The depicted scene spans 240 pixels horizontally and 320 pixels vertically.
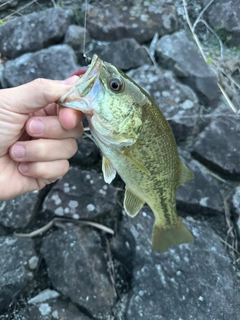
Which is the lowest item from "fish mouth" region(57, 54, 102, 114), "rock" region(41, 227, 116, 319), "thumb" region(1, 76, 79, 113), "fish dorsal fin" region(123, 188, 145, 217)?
"rock" region(41, 227, 116, 319)

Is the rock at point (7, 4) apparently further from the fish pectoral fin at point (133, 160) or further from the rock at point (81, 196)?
the fish pectoral fin at point (133, 160)

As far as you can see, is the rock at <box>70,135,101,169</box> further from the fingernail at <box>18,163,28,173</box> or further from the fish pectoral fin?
the fish pectoral fin

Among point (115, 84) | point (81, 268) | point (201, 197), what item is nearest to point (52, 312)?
point (81, 268)

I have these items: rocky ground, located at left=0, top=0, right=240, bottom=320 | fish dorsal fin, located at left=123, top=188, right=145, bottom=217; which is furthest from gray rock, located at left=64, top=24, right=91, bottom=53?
fish dorsal fin, located at left=123, top=188, right=145, bottom=217

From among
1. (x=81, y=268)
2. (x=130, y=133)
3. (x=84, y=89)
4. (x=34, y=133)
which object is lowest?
(x=81, y=268)

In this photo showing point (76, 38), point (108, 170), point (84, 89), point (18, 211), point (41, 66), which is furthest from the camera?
point (76, 38)

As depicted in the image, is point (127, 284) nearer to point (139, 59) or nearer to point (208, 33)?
point (139, 59)

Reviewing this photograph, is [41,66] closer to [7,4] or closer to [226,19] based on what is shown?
[7,4]

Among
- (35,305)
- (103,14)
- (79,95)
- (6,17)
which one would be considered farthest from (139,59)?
(35,305)
